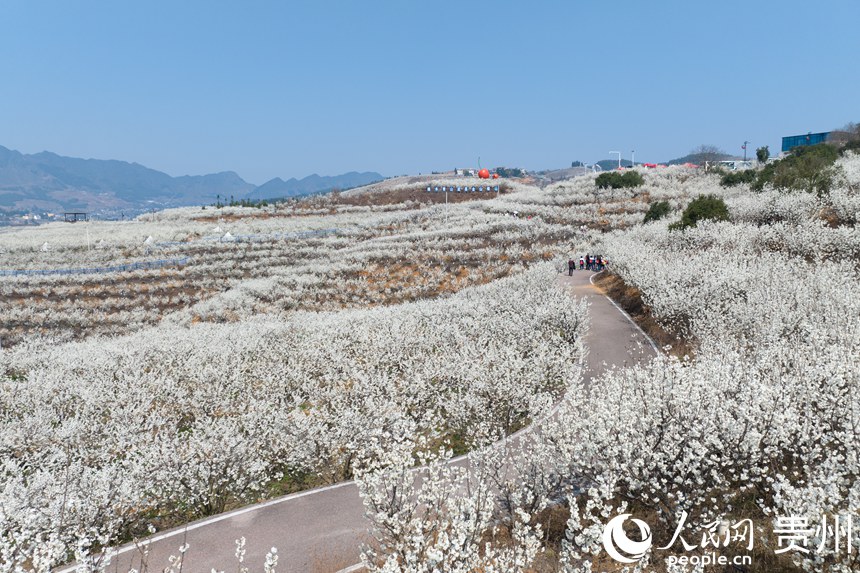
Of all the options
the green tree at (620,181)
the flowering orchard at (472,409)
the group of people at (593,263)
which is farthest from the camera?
the green tree at (620,181)

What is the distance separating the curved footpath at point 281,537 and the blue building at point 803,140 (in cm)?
13127

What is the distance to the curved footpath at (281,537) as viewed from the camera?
9758mm

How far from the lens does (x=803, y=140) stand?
403 ft

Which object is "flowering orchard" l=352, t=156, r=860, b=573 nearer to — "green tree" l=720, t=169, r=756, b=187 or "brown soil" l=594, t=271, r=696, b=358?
"brown soil" l=594, t=271, r=696, b=358

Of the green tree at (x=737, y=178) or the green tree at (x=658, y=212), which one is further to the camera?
the green tree at (x=737, y=178)

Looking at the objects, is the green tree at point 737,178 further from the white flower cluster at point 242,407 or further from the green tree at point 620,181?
the white flower cluster at point 242,407

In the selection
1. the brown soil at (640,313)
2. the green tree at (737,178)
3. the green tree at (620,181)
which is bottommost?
the brown soil at (640,313)

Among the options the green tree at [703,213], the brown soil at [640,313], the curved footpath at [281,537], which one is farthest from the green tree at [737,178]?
the curved footpath at [281,537]

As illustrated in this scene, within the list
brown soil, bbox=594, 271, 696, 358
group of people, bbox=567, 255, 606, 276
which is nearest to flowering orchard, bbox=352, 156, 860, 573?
brown soil, bbox=594, 271, 696, 358

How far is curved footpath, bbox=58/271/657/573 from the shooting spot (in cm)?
976

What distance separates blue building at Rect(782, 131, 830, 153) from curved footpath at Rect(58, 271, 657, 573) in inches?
5168

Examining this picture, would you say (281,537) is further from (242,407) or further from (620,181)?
(620,181)

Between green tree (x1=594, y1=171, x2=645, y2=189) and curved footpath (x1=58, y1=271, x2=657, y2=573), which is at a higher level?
green tree (x1=594, y1=171, x2=645, y2=189)

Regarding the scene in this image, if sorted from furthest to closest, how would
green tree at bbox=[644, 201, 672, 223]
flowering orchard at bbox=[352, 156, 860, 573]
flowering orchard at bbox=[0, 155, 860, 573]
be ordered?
green tree at bbox=[644, 201, 672, 223] → flowering orchard at bbox=[0, 155, 860, 573] → flowering orchard at bbox=[352, 156, 860, 573]
